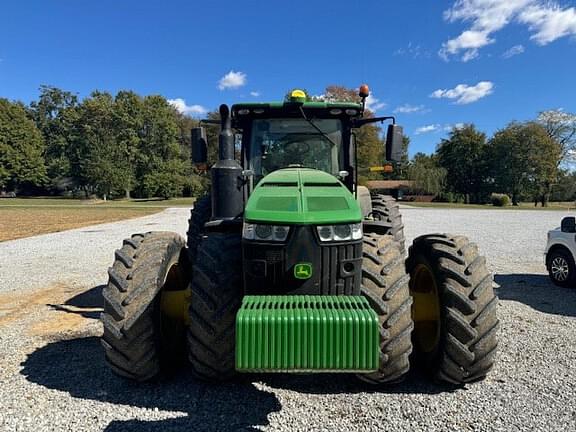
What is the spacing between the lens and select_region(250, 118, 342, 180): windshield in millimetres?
4609

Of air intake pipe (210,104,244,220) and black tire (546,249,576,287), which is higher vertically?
air intake pipe (210,104,244,220)

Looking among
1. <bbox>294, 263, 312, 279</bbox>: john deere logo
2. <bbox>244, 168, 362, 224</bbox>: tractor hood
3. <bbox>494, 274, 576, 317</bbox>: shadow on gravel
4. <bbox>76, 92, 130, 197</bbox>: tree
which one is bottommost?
<bbox>494, 274, 576, 317</bbox>: shadow on gravel

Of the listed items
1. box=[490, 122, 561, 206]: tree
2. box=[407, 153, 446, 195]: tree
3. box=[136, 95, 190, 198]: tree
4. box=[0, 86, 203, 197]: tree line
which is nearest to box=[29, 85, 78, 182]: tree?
box=[0, 86, 203, 197]: tree line

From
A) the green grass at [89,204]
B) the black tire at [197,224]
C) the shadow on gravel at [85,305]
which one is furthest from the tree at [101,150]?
the black tire at [197,224]

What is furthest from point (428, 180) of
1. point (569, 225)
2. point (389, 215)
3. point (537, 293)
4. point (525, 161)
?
point (389, 215)

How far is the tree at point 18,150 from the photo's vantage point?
60.2 m

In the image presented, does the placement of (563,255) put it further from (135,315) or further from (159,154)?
(159,154)

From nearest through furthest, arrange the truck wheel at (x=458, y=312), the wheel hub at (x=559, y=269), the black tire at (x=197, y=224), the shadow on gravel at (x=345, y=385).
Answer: the truck wheel at (x=458, y=312) < the shadow on gravel at (x=345, y=385) < the black tire at (x=197, y=224) < the wheel hub at (x=559, y=269)

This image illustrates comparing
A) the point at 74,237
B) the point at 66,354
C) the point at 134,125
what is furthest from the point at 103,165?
the point at 66,354

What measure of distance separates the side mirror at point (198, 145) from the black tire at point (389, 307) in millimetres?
2357

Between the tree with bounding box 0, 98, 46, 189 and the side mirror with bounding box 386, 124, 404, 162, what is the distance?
69.2 m

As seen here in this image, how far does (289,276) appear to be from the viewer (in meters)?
2.99

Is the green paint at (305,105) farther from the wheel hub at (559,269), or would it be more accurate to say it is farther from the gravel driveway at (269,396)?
the wheel hub at (559,269)

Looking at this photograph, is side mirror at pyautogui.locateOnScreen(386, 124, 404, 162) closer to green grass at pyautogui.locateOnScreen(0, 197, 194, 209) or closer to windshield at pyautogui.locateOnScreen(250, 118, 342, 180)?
windshield at pyautogui.locateOnScreen(250, 118, 342, 180)
